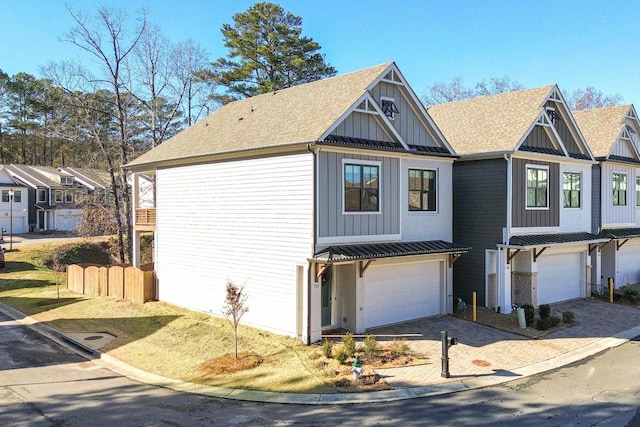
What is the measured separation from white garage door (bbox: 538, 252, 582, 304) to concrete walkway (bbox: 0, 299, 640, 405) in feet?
4.06

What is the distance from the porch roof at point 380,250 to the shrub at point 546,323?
11.7 feet

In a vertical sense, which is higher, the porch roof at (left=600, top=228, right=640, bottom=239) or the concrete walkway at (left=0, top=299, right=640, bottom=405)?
the porch roof at (left=600, top=228, right=640, bottom=239)

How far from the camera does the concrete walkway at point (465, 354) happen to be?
11.2 metres

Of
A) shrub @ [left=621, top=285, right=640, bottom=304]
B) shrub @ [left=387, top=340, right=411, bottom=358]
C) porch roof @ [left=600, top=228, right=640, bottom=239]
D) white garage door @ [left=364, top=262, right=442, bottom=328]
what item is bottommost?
shrub @ [left=387, top=340, right=411, bottom=358]

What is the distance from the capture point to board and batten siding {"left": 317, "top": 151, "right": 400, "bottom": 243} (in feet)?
47.2

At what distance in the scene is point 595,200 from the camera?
23.4 metres

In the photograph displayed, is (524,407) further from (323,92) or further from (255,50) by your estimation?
(255,50)

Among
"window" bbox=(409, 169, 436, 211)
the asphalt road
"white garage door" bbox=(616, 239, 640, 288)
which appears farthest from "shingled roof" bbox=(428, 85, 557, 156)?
"white garage door" bbox=(616, 239, 640, 288)

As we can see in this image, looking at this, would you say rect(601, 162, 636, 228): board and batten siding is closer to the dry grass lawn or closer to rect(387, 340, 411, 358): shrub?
rect(387, 340, 411, 358): shrub

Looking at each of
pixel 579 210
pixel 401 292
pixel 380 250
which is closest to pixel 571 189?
pixel 579 210

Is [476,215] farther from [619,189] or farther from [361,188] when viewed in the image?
[619,189]

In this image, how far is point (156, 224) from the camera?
21.7 m

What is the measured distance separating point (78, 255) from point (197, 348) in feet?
96.9

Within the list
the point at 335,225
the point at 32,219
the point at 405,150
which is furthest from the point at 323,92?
the point at 32,219
